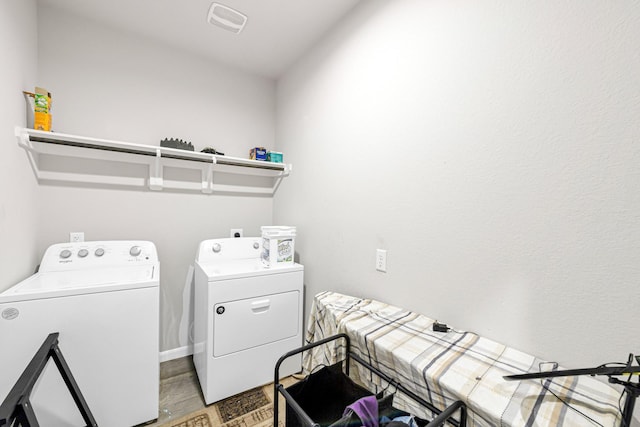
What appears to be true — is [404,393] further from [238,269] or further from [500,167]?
[238,269]

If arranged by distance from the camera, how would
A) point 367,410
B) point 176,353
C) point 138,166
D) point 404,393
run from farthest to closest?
point 176,353 < point 138,166 < point 404,393 < point 367,410

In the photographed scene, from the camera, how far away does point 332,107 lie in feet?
6.18

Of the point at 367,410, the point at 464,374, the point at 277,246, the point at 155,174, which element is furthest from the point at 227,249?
the point at 464,374

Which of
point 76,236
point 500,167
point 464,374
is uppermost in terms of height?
point 500,167

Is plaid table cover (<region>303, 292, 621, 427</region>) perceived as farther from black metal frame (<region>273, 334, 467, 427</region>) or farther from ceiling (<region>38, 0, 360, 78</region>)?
ceiling (<region>38, 0, 360, 78</region>)

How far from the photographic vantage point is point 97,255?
5.81ft

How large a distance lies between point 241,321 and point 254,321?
9cm

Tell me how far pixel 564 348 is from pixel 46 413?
2.29m

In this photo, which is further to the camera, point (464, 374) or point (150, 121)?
point (150, 121)

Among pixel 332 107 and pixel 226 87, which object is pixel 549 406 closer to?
pixel 332 107

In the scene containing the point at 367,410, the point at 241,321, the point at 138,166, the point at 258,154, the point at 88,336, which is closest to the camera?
the point at 367,410

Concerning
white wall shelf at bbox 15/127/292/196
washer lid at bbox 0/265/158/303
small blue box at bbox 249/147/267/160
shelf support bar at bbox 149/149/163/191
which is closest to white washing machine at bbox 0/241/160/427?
washer lid at bbox 0/265/158/303

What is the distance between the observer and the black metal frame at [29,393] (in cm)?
84

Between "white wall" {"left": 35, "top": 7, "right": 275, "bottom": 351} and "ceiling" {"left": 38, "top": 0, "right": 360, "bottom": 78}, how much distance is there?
0.38 feet
